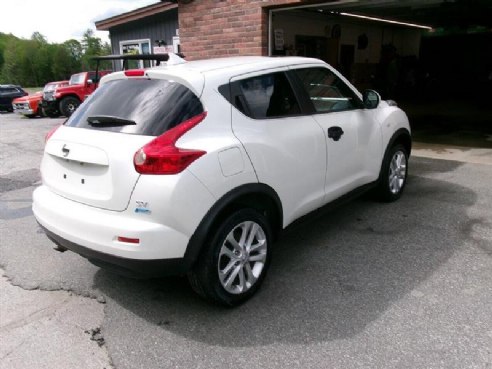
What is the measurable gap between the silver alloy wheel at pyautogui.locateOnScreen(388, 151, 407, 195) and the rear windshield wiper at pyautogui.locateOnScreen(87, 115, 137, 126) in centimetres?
316

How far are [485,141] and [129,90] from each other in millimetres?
8205

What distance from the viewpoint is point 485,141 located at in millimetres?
8758

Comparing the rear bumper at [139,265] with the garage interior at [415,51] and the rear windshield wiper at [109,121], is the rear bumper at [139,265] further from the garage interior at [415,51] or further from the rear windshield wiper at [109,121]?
the garage interior at [415,51]

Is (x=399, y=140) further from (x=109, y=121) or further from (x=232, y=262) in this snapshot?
(x=109, y=121)

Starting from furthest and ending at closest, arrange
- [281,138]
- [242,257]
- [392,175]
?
[392,175]
[281,138]
[242,257]

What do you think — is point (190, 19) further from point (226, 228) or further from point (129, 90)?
point (226, 228)

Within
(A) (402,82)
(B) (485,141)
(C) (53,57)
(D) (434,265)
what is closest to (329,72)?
(D) (434,265)

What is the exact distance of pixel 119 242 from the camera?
8.34ft

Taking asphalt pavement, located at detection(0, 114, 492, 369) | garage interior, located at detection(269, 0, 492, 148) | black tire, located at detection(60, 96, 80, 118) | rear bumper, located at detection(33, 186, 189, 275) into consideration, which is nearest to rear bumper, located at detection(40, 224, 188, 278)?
rear bumper, located at detection(33, 186, 189, 275)

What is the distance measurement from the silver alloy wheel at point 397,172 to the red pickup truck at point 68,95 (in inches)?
583

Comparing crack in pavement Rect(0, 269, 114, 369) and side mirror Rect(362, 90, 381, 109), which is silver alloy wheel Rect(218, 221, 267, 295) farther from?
side mirror Rect(362, 90, 381, 109)

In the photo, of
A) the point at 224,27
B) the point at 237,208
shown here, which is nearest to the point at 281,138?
the point at 237,208

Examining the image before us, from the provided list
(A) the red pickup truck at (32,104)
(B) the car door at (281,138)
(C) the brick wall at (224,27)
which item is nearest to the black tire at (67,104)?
(A) the red pickup truck at (32,104)

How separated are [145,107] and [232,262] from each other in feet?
3.93
